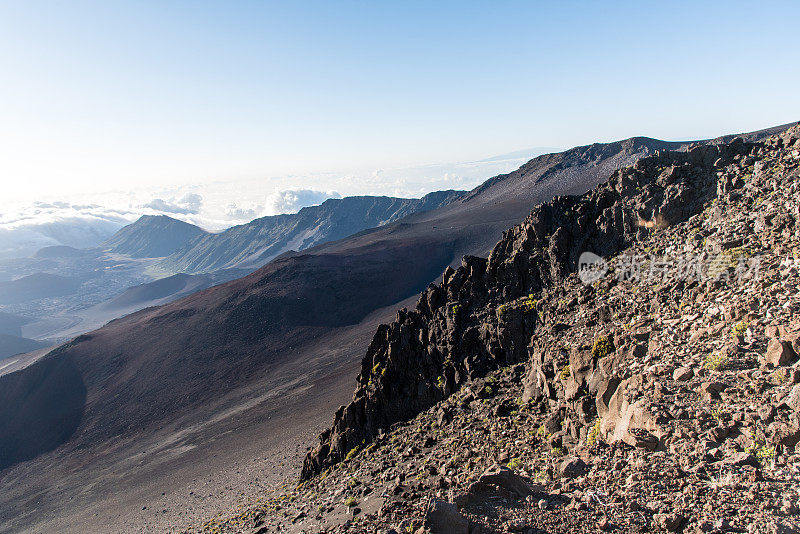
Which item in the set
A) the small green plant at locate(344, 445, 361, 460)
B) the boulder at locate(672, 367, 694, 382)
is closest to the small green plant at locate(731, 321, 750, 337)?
the boulder at locate(672, 367, 694, 382)

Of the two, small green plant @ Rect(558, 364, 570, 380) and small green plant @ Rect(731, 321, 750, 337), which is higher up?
small green plant @ Rect(731, 321, 750, 337)

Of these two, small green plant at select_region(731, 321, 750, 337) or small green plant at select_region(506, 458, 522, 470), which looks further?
small green plant at select_region(506, 458, 522, 470)

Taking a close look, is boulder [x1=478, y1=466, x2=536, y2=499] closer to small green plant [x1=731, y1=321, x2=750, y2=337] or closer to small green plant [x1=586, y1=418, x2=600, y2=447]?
small green plant [x1=586, y1=418, x2=600, y2=447]

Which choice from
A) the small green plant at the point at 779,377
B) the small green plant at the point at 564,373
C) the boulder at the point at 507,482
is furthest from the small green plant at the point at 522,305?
the small green plant at the point at 779,377

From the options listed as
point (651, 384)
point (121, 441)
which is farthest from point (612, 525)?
point (121, 441)

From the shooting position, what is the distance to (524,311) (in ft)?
61.5

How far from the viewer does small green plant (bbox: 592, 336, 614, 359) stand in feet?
43.8

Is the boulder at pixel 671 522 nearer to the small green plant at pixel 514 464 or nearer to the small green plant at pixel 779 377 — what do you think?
the small green plant at pixel 779 377

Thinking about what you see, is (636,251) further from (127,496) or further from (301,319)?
(301,319)

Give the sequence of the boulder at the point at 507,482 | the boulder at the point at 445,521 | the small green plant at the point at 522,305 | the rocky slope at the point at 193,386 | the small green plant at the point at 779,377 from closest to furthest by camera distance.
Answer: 1. the boulder at the point at 445,521
2. the small green plant at the point at 779,377
3. the boulder at the point at 507,482
4. the small green plant at the point at 522,305
5. the rocky slope at the point at 193,386

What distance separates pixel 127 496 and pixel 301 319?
131 feet

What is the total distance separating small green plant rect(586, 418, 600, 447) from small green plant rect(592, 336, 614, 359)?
7.15ft

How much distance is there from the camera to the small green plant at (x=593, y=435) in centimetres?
1133

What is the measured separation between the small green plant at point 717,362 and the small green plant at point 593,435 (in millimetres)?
2940
